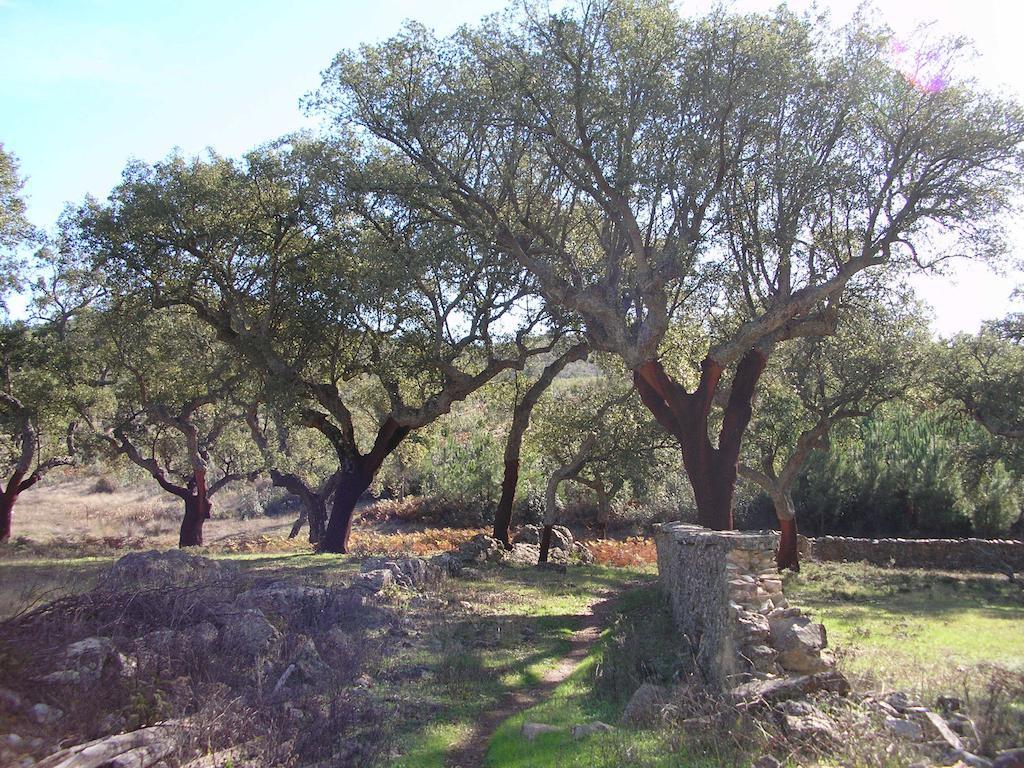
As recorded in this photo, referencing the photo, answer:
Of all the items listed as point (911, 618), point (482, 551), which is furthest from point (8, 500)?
point (911, 618)

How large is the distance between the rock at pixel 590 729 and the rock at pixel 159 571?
5356mm

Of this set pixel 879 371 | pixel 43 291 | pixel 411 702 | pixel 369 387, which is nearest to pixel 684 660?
pixel 411 702

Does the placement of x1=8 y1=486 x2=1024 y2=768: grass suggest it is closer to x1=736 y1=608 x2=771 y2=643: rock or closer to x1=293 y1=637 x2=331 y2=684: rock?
x1=293 y1=637 x2=331 y2=684: rock

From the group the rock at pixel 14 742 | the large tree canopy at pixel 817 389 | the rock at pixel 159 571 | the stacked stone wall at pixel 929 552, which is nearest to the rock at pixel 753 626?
the rock at pixel 14 742

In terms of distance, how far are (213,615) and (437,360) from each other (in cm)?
1108

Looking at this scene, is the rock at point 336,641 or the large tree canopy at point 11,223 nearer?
the rock at point 336,641

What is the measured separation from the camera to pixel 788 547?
2172 cm

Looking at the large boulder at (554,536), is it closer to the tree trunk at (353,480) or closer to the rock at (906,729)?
the tree trunk at (353,480)

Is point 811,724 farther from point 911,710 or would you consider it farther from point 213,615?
point 213,615

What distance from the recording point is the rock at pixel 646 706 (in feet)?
24.3

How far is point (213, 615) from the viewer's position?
905 cm

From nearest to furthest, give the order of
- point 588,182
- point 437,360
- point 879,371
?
point 588,182, point 437,360, point 879,371

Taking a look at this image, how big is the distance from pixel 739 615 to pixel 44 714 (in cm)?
637

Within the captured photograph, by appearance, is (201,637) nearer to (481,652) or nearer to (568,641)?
(481,652)
